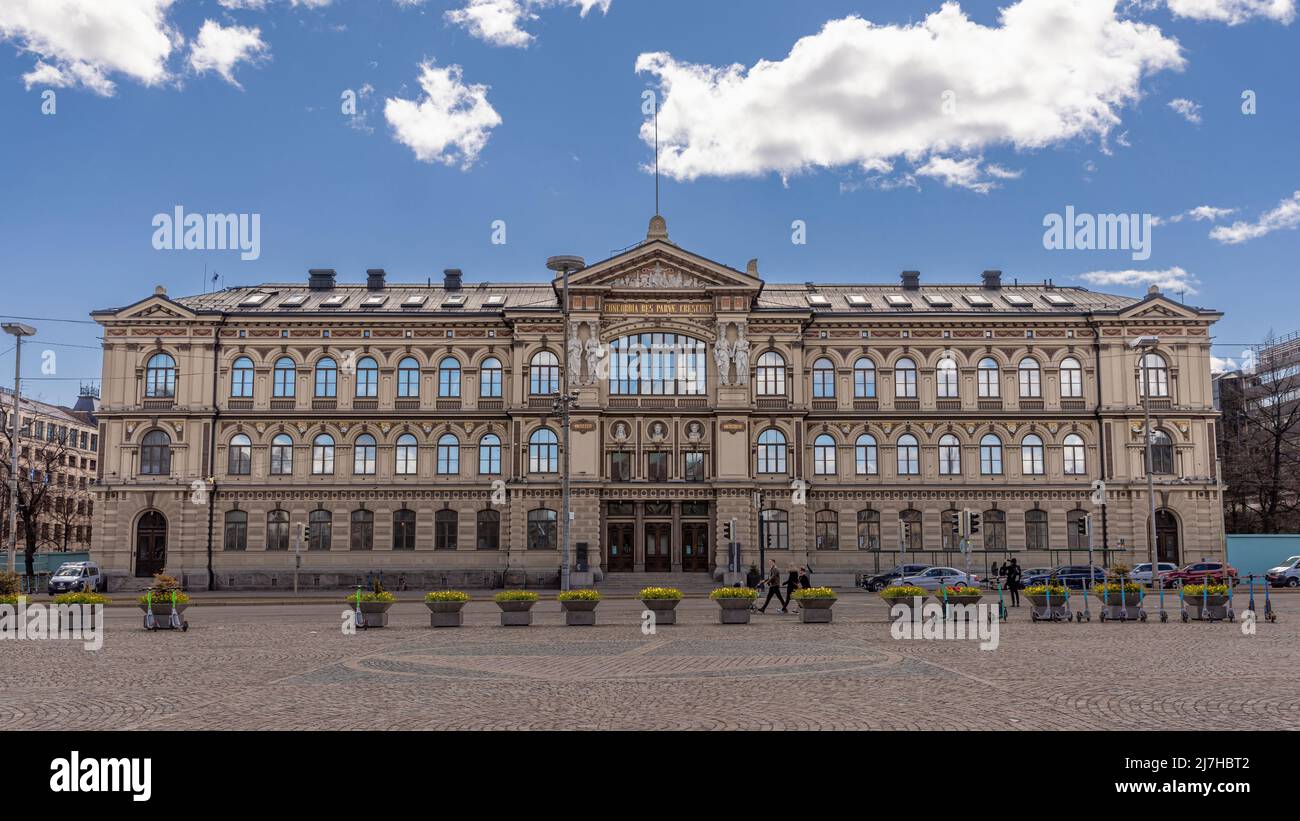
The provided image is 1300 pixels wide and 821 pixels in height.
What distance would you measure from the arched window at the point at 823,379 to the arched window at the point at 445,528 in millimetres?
22873

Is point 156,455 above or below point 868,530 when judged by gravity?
above

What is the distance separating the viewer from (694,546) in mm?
62250

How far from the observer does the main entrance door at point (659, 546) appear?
62.1 m

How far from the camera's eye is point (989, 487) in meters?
63.8

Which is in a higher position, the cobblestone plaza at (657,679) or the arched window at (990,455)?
the arched window at (990,455)

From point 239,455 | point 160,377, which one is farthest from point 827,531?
point 160,377

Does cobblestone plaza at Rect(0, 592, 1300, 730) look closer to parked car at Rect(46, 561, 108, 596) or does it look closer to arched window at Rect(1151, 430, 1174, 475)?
parked car at Rect(46, 561, 108, 596)

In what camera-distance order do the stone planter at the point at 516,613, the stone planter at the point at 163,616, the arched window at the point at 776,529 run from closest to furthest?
the stone planter at the point at 163,616, the stone planter at the point at 516,613, the arched window at the point at 776,529

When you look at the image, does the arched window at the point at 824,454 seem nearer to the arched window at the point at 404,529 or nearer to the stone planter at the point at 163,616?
the arched window at the point at 404,529

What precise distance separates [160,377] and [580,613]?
42.5 metres

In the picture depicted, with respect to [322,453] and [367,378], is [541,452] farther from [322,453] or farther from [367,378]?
[322,453]

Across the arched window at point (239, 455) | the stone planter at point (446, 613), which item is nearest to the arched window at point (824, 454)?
the arched window at point (239, 455)
